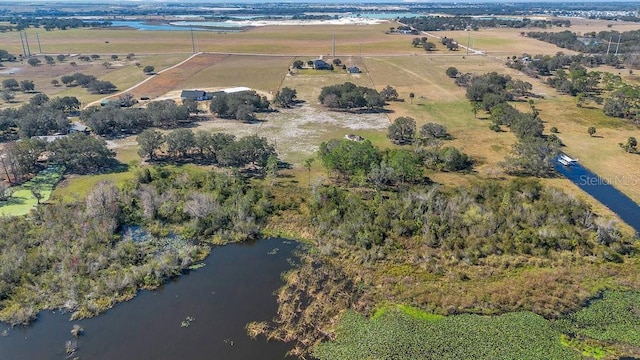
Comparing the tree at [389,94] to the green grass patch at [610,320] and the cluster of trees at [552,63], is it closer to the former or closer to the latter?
the cluster of trees at [552,63]

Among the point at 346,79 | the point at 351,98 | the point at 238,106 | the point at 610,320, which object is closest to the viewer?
the point at 610,320

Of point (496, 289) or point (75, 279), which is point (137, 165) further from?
point (496, 289)

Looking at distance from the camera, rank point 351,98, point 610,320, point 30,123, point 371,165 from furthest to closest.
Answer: point 351,98 < point 30,123 < point 371,165 < point 610,320

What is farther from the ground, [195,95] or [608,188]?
[195,95]

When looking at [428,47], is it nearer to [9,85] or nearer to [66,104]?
[66,104]

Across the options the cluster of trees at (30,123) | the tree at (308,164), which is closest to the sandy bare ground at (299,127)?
the tree at (308,164)

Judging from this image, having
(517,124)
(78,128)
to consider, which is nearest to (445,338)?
(517,124)
